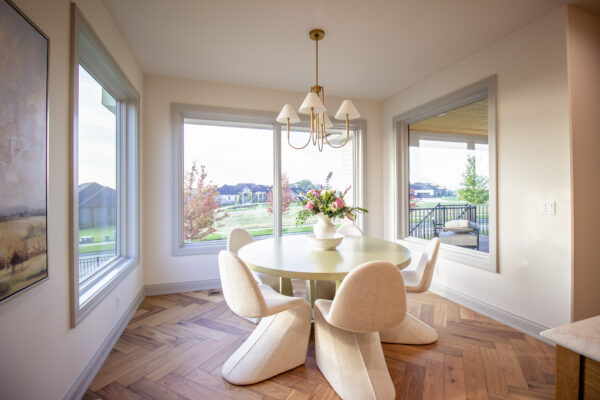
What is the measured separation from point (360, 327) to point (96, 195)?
7.22ft

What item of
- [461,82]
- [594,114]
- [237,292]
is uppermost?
[461,82]

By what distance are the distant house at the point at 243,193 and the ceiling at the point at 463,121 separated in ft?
7.44

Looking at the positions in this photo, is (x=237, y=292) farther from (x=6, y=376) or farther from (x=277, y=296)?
(x=6, y=376)

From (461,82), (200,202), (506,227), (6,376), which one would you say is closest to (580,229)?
(506,227)

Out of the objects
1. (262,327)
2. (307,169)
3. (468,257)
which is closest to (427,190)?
(468,257)

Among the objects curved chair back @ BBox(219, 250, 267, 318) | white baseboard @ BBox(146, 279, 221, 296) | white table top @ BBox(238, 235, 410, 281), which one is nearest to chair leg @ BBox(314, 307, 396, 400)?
white table top @ BBox(238, 235, 410, 281)

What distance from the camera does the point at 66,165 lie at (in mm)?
1604

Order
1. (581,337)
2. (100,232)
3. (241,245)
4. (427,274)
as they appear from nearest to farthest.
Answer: (581,337) < (427,274) < (100,232) < (241,245)

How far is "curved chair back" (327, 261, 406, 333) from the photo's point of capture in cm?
146

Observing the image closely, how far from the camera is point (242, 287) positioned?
65.2 inches

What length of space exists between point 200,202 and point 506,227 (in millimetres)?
3344

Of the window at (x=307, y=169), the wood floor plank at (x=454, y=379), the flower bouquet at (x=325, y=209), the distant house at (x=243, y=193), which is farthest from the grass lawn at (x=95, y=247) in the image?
the wood floor plank at (x=454, y=379)

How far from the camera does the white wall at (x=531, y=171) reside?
2.17m

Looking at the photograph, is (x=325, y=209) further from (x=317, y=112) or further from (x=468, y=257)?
(x=468, y=257)
